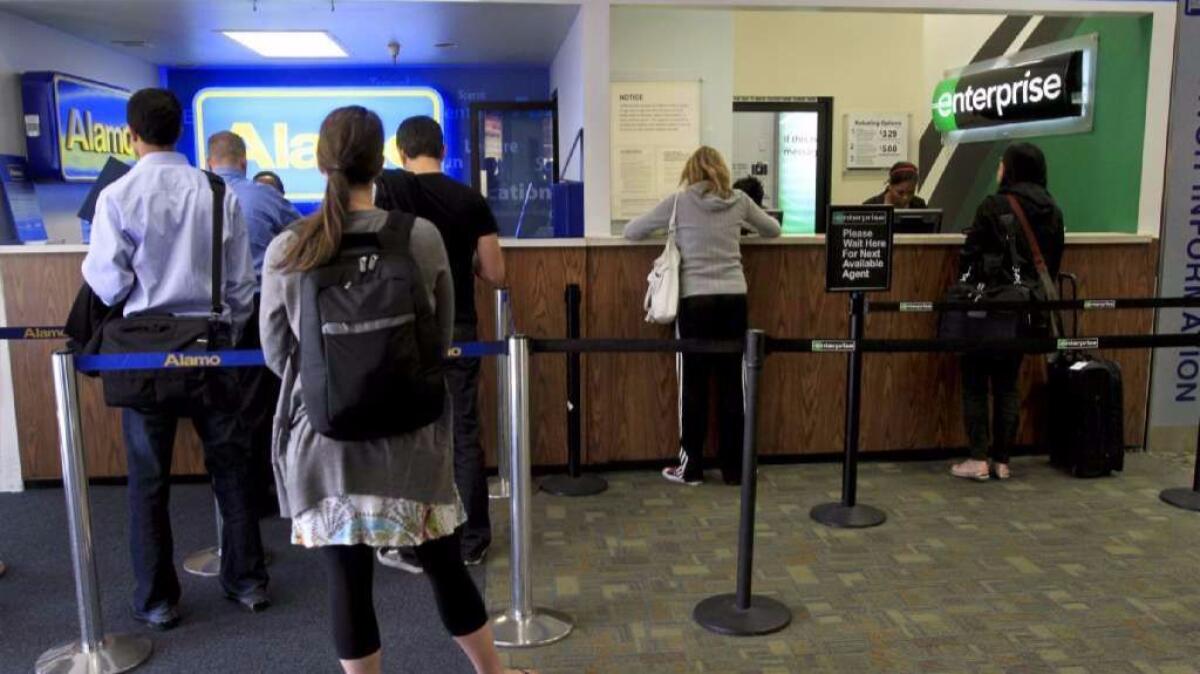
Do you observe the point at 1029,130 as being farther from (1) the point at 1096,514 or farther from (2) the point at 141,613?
(2) the point at 141,613

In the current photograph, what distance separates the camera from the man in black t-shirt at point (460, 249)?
309cm

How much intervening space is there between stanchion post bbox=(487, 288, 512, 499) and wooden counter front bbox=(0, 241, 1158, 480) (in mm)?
215

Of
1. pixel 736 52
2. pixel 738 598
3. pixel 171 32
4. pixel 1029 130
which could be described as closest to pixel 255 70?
pixel 171 32

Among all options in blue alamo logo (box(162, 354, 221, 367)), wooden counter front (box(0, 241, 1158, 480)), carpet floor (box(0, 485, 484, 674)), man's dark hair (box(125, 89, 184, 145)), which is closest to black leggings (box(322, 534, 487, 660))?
carpet floor (box(0, 485, 484, 674))

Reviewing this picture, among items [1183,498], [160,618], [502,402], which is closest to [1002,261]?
[1183,498]

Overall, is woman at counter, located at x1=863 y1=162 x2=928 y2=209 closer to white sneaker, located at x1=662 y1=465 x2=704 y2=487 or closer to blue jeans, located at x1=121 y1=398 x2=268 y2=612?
white sneaker, located at x1=662 y1=465 x2=704 y2=487

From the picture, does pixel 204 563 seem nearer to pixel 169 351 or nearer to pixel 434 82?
pixel 169 351

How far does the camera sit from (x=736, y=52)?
7.62 m

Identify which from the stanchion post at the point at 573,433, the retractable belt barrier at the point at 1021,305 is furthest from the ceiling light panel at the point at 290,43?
the retractable belt barrier at the point at 1021,305

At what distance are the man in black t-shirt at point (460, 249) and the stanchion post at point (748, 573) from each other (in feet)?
2.91

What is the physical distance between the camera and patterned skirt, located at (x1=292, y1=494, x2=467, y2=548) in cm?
194

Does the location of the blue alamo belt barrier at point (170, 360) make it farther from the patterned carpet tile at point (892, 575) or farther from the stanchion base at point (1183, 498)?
the stanchion base at point (1183, 498)

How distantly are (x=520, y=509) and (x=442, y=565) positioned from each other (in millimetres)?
684

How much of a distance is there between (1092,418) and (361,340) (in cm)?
377
